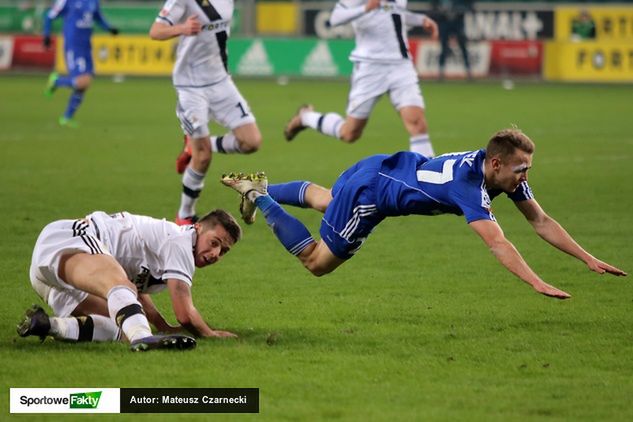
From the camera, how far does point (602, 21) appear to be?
34.3 metres

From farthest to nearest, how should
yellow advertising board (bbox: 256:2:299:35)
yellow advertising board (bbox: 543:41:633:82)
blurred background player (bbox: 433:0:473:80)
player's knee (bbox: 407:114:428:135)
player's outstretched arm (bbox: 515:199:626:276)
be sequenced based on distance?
yellow advertising board (bbox: 256:2:299:35)
blurred background player (bbox: 433:0:473:80)
yellow advertising board (bbox: 543:41:633:82)
player's knee (bbox: 407:114:428:135)
player's outstretched arm (bbox: 515:199:626:276)

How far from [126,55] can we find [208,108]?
2286 cm

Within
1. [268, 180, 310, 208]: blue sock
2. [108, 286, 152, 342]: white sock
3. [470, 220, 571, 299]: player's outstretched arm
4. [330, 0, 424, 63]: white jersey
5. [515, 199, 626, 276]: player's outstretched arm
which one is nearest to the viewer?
[470, 220, 571, 299]: player's outstretched arm

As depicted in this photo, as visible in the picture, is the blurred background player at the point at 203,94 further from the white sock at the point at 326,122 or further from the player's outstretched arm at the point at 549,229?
the player's outstretched arm at the point at 549,229

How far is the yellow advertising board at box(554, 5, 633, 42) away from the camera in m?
34.0

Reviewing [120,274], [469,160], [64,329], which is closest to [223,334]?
[120,274]

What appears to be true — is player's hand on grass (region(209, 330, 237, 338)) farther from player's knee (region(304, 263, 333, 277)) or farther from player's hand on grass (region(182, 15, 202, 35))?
player's hand on grass (region(182, 15, 202, 35))

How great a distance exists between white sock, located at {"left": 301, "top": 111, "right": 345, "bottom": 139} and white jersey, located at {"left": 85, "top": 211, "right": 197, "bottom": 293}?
7296mm

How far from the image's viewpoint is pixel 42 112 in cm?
2506

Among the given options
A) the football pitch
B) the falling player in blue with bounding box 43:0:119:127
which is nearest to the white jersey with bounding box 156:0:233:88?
the football pitch

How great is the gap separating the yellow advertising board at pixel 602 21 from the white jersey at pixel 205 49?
22.5 m

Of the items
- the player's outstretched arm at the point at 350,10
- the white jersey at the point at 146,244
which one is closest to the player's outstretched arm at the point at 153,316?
the white jersey at the point at 146,244

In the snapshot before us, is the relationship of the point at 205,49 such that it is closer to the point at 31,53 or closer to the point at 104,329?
the point at 104,329
